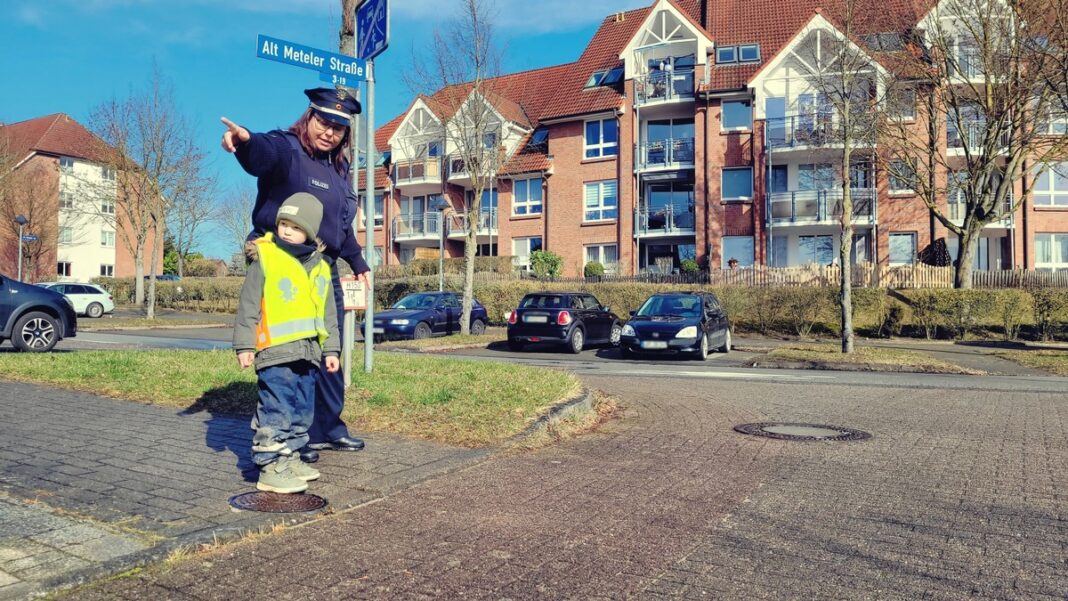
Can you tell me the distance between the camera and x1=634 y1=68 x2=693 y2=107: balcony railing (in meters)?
35.2

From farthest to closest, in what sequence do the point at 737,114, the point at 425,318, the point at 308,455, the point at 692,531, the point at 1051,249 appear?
the point at 737,114 < the point at 1051,249 < the point at 425,318 < the point at 308,455 < the point at 692,531

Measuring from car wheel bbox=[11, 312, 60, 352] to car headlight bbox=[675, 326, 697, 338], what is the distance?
459 inches

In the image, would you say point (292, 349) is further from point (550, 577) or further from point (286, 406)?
point (550, 577)

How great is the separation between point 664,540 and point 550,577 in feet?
2.41

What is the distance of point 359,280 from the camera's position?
5609mm

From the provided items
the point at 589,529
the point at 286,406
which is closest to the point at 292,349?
the point at 286,406

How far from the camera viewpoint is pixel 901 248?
1302 inches

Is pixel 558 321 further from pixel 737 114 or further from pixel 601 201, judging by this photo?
pixel 737 114

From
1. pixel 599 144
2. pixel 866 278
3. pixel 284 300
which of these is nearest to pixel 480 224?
pixel 599 144

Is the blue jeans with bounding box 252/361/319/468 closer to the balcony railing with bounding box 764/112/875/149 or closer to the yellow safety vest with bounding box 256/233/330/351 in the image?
the yellow safety vest with bounding box 256/233/330/351

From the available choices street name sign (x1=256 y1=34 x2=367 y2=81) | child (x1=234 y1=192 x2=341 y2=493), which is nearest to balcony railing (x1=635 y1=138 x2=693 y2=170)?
street name sign (x1=256 y1=34 x2=367 y2=81)

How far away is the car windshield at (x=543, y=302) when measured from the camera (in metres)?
18.9

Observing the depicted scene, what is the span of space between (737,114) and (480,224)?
47.5 feet

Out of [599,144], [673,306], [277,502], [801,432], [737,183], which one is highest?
[599,144]
